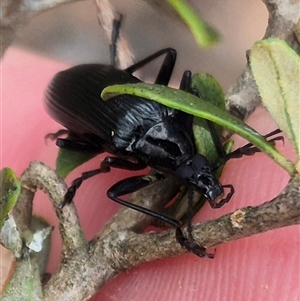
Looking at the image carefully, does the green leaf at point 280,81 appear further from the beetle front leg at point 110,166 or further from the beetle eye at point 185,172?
the beetle front leg at point 110,166

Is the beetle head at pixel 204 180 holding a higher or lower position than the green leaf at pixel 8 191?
lower

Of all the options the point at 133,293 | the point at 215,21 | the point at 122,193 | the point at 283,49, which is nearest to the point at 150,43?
the point at 215,21

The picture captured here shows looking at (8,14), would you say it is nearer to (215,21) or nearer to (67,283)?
(67,283)

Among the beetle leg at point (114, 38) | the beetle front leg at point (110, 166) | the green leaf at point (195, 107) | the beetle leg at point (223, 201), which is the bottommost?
the beetle leg at point (223, 201)

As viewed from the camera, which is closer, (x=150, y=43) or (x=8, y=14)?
(x=8, y=14)

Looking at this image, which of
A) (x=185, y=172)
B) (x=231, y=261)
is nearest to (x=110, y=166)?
(x=185, y=172)

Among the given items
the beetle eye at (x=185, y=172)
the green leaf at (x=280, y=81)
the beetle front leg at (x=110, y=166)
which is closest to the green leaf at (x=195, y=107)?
the green leaf at (x=280, y=81)

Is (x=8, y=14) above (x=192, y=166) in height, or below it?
above
